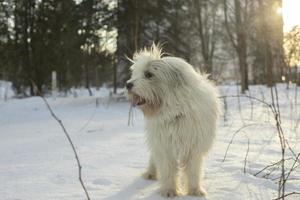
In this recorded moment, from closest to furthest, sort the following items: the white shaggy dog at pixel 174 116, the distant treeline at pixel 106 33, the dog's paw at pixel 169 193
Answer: the dog's paw at pixel 169 193 → the white shaggy dog at pixel 174 116 → the distant treeline at pixel 106 33

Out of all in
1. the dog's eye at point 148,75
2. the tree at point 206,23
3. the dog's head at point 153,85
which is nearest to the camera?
the dog's head at point 153,85

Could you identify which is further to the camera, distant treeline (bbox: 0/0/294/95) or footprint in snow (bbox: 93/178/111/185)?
distant treeline (bbox: 0/0/294/95)

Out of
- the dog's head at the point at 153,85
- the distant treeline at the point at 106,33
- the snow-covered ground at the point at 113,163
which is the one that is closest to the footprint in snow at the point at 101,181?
the snow-covered ground at the point at 113,163

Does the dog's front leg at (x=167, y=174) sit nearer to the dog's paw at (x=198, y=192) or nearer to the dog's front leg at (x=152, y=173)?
the dog's paw at (x=198, y=192)

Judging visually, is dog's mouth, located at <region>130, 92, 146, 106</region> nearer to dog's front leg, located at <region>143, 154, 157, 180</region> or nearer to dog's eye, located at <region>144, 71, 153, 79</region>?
dog's eye, located at <region>144, 71, 153, 79</region>

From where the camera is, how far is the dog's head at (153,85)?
4.09 m

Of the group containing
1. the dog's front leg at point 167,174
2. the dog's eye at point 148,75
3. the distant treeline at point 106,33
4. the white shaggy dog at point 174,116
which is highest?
the distant treeline at point 106,33

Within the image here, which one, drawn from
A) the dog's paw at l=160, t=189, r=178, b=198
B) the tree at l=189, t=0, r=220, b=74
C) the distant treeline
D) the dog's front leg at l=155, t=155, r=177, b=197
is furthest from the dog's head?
the tree at l=189, t=0, r=220, b=74

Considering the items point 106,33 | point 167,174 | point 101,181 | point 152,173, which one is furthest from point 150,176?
point 106,33

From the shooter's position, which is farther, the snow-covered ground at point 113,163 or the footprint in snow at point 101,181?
the footprint in snow at point 101,181

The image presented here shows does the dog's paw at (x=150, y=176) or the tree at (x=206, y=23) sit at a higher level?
the tree at (x=206, y=23)

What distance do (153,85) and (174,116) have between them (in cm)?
38

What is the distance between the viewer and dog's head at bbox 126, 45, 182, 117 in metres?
4.09

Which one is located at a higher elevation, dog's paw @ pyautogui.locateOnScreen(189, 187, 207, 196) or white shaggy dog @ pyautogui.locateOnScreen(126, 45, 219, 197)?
white shaggy dog @ pyautogui.locateOnScreen(126, 45, 219, 197)
